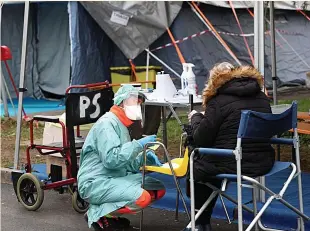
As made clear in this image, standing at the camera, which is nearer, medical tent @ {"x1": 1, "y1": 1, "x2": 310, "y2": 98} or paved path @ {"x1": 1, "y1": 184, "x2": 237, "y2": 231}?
paved path @ {"x1": 1, "y1": 184, "x2": 237, "y2": 231}

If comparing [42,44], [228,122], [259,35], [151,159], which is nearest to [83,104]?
[151,159]

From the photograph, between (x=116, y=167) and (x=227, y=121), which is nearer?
(x=227, y=121)

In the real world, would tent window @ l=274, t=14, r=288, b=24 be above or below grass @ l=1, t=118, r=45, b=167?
above

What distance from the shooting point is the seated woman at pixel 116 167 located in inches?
202

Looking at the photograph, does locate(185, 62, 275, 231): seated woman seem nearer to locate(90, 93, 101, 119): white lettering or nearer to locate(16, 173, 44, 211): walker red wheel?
locate(90, 93, 101, 119): white lettering

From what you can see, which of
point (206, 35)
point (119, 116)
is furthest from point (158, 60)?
point (119, 116)

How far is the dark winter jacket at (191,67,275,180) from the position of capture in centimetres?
471

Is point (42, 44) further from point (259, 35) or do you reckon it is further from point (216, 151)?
point (216, 151)

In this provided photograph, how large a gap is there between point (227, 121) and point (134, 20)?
9338 mm

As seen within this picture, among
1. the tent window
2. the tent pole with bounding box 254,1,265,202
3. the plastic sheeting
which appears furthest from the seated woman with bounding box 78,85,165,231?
the plastic sheeting

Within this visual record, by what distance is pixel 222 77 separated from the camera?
4844mm

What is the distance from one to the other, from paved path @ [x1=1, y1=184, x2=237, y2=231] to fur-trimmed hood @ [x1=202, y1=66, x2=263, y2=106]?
1.39 meters

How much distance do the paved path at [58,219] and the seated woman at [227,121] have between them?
1.11m

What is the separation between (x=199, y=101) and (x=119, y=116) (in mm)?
1152
